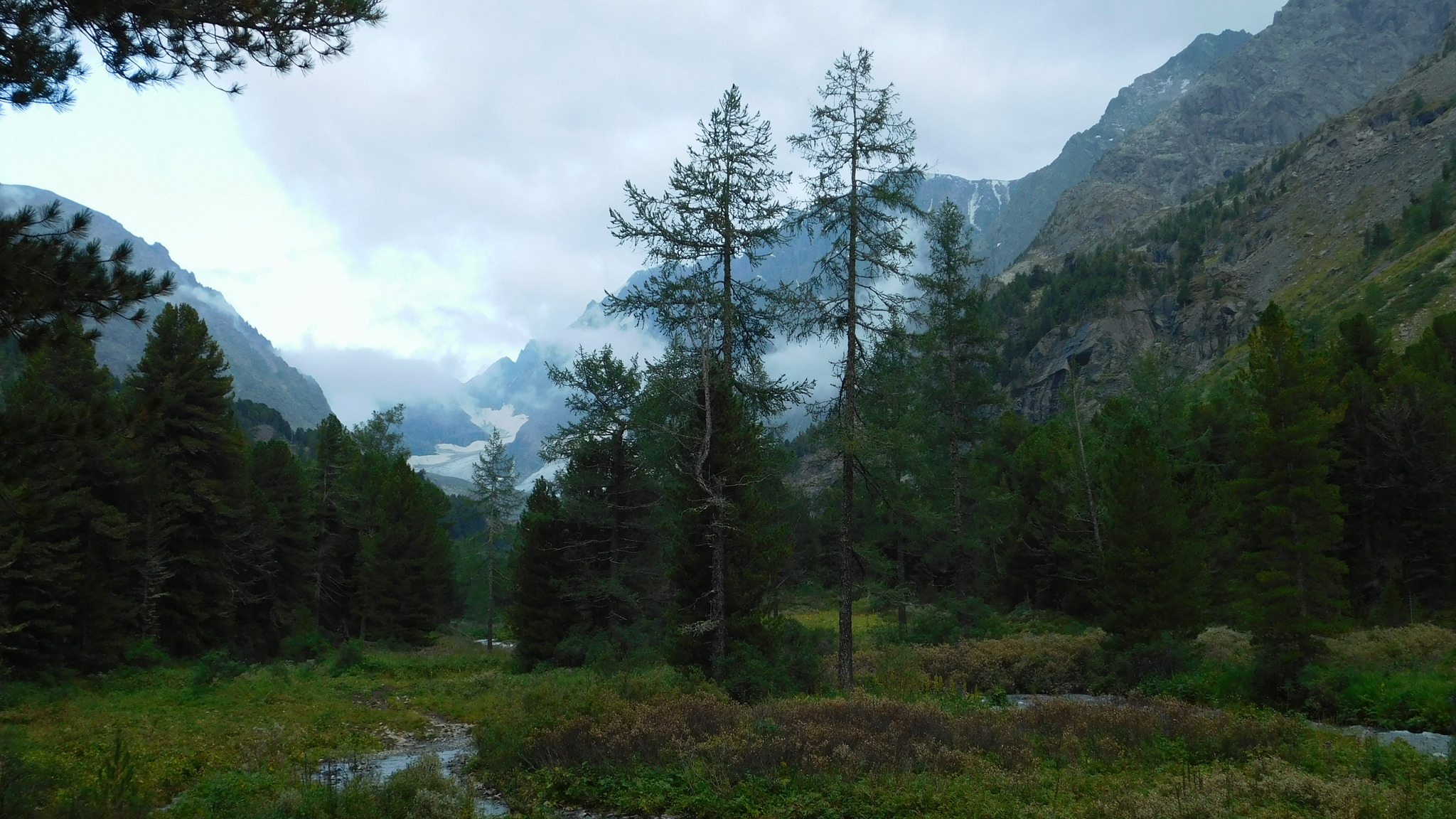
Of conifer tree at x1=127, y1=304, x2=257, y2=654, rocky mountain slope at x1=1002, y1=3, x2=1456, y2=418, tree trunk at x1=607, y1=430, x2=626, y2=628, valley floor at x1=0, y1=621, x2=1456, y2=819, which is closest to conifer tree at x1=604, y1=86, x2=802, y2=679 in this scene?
valley floor at x1=0, y1=621, x2=1456, y2=819

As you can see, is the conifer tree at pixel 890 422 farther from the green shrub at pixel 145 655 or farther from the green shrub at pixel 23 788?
the green shrub at pixel 145 655

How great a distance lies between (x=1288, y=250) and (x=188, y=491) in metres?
164

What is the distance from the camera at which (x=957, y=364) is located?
33.4 metres

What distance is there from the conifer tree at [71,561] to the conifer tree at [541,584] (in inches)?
527

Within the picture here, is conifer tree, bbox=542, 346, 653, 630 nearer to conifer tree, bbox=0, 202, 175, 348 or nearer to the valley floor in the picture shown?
the valley floor

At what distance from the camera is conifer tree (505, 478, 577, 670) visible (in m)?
31.1

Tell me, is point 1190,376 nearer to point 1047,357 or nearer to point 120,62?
point 1047,357

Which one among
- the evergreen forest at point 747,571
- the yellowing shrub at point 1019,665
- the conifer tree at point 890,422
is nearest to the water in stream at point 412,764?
the evergreen forest at point 747,571

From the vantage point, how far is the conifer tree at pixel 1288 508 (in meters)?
18.7

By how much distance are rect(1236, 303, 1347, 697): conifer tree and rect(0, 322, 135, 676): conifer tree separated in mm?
29201

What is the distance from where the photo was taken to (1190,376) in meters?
Result: 122

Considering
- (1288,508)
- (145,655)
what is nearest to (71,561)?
(145,655)

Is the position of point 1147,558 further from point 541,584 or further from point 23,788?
point 23,788

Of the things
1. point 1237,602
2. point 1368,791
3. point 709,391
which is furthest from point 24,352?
point 1237,602
